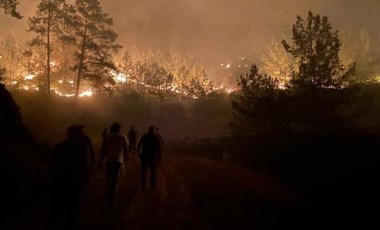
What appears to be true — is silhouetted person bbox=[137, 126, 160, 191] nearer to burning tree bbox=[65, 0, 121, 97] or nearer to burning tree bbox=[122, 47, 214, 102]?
burning tree bbox=[65, 0, 121, 97]

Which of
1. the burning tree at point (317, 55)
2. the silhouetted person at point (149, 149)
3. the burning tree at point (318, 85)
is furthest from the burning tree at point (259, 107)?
the silhouetted person at point (149, 149)

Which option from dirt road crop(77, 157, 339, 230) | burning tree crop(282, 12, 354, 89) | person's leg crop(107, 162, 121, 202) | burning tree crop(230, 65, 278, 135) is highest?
burning tree crop(282, 12, 354, 89)

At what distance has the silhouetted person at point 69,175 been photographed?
7531 millimetres

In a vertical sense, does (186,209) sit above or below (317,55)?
below

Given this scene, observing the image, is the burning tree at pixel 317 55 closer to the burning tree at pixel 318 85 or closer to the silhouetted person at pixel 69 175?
the burning tree at pixel 318 85

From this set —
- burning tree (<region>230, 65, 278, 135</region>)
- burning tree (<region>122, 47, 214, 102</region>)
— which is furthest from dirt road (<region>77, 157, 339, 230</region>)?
burning tree (<region>122, 47, 214, 102</region>)

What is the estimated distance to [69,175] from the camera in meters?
7.55

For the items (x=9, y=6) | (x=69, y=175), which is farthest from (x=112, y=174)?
(x=9, y=6)

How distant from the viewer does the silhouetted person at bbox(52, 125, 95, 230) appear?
7.53 meters

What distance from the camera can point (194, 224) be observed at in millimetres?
8883

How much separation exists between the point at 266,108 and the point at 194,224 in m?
19.2

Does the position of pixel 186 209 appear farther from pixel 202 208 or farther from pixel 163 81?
pixel 163 81

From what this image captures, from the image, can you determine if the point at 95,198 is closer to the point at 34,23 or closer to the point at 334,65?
the point at 334,65

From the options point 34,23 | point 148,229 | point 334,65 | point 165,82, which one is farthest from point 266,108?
point 165,82
